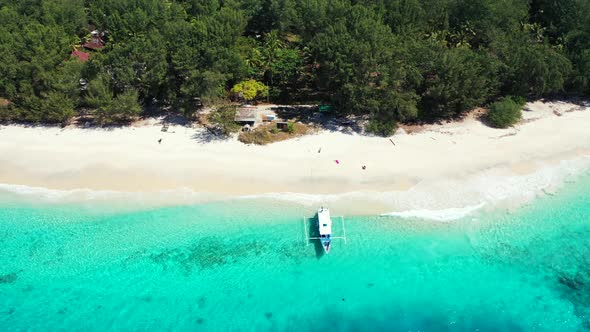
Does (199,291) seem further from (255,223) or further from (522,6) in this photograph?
(522,6)

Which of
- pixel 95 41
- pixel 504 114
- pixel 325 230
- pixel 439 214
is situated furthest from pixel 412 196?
pixel 95 41

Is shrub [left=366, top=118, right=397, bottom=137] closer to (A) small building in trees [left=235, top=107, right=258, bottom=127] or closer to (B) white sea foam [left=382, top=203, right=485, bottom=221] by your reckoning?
(B) white sea foam [left=382, top=203, right=485, bottom=221]

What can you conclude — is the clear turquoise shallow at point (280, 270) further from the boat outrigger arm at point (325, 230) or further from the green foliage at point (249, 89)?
the green foliage at point (249, 89)

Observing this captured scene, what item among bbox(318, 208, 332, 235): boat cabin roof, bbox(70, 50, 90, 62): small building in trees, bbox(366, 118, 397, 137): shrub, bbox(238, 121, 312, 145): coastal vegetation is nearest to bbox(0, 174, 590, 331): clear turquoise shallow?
bbox(318, 208, 332, 235): boat cabin roof

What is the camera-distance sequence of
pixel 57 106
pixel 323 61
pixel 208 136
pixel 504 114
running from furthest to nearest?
pixel 323 61 < pixel 504 114 < pixel 57 106 < pixel 208 136

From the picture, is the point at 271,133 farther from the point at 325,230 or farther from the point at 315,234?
the point at 325,230
